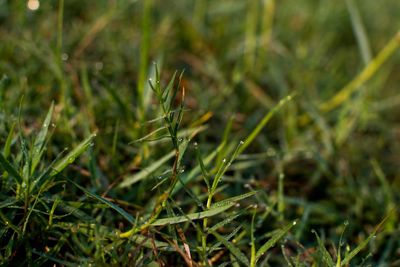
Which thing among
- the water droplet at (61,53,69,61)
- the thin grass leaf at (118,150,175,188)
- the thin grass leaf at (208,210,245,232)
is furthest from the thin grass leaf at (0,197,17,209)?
the water droplet at (61,53,69,61)

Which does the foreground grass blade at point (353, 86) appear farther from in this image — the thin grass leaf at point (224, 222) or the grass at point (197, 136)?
the thin grass leaf at point (224, 222)

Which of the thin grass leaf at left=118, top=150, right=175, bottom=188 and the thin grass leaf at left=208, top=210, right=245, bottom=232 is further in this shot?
the thin grass leaf at left=118, top=150, right=175, bottom=188

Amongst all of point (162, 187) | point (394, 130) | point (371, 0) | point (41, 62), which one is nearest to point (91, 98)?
point (41, 62)

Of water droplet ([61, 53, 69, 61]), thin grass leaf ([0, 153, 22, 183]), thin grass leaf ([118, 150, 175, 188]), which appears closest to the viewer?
thin grass leaf ([0, 153, 22, 183])

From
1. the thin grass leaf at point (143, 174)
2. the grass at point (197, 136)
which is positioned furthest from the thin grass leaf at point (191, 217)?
the thin grass leaf at point (143, 174)

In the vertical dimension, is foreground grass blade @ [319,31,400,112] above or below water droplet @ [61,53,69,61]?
below

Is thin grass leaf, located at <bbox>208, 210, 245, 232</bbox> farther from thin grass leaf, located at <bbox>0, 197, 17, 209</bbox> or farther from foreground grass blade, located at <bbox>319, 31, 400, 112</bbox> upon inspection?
foreground grass blade, located at <bbox>319, 31, 400, 112</bbox>

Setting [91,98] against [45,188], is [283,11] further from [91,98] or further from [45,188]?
[45,188]
